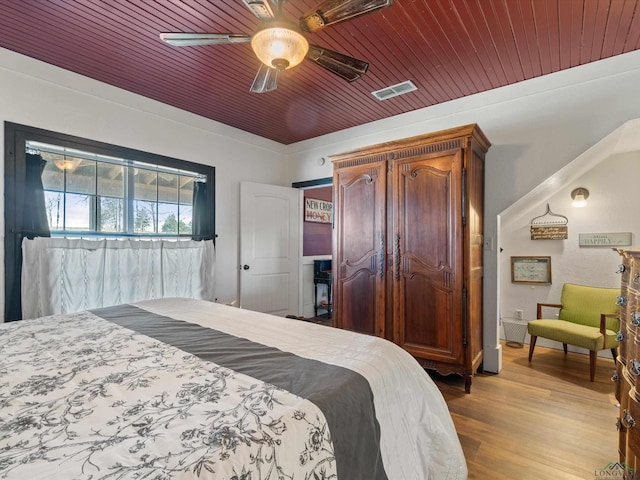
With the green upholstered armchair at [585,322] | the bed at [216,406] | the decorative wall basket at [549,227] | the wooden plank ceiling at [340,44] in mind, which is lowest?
the green upholstered armchair at [585,322]

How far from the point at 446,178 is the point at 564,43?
120 cm

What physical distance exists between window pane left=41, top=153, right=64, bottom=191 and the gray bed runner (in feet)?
7.11

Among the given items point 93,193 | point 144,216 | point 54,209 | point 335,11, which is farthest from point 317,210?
point 335,11

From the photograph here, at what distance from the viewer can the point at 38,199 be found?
2.54 meters

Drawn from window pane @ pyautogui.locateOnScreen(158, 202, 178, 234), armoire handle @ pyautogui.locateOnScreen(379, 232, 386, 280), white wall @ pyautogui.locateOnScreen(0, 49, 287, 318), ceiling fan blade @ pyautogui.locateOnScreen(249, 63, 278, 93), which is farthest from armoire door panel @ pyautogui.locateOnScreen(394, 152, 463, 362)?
window pane @ pyautogui.locateOnScreen(158, 202, 178, 234)

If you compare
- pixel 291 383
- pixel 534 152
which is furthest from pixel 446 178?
pixel 291 383

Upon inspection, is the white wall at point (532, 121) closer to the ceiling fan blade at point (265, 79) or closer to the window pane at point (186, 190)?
the ceiling fan blade at point (265, 79)

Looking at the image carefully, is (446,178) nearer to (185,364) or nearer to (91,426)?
(185,364)

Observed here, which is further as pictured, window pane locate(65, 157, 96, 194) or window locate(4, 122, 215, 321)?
window pane locate(65, 157, 96, 194)

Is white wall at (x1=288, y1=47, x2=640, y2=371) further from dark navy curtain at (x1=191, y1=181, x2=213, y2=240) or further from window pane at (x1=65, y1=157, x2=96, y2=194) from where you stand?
window pane at (x1=65, y1=157, x2=96, y2=194)

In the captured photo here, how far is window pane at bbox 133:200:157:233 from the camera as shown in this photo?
124 inches

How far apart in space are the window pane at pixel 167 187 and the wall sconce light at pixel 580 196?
4.43 meters

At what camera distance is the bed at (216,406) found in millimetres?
682

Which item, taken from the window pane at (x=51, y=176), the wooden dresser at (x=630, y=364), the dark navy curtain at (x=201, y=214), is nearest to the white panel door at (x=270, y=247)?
the dark navy curtain at (x=201, y=214)
